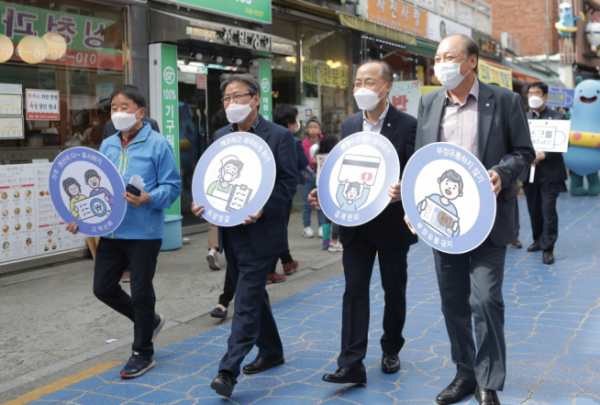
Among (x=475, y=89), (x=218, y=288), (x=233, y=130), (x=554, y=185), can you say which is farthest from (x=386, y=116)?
(x=554, y=185)

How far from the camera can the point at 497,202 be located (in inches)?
145

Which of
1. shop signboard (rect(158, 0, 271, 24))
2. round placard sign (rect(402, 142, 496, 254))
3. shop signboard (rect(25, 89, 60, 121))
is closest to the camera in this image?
round placard sign (rect(402, 142, 496, 254))

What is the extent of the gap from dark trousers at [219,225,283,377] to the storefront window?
4558mm

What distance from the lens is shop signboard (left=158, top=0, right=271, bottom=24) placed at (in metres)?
10.0

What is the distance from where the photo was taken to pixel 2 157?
7.57 m

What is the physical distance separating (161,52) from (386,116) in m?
6.14

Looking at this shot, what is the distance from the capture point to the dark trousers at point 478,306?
3623 millimetres

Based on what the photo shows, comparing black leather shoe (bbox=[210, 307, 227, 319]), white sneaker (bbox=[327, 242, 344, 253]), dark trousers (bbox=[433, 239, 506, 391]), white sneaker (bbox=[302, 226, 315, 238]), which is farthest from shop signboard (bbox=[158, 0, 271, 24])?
dark trousers (bbox=[433, 239, 506, 391])

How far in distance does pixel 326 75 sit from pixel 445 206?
11515mm

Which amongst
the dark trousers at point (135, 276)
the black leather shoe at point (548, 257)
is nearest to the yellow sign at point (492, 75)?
the black leather shoe at point (548, 257)

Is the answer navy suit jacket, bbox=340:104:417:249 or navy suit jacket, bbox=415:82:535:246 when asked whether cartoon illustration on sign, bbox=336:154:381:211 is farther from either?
navy suit jacket, bbox=415:82:535:246

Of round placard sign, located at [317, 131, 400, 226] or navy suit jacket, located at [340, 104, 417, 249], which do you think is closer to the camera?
round placard sign, located at [317, 131, 400, 226]

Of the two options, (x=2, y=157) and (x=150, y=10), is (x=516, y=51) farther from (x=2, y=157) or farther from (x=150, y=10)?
(x=2, y=157)

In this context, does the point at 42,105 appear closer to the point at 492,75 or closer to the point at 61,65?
the point at 61,65
